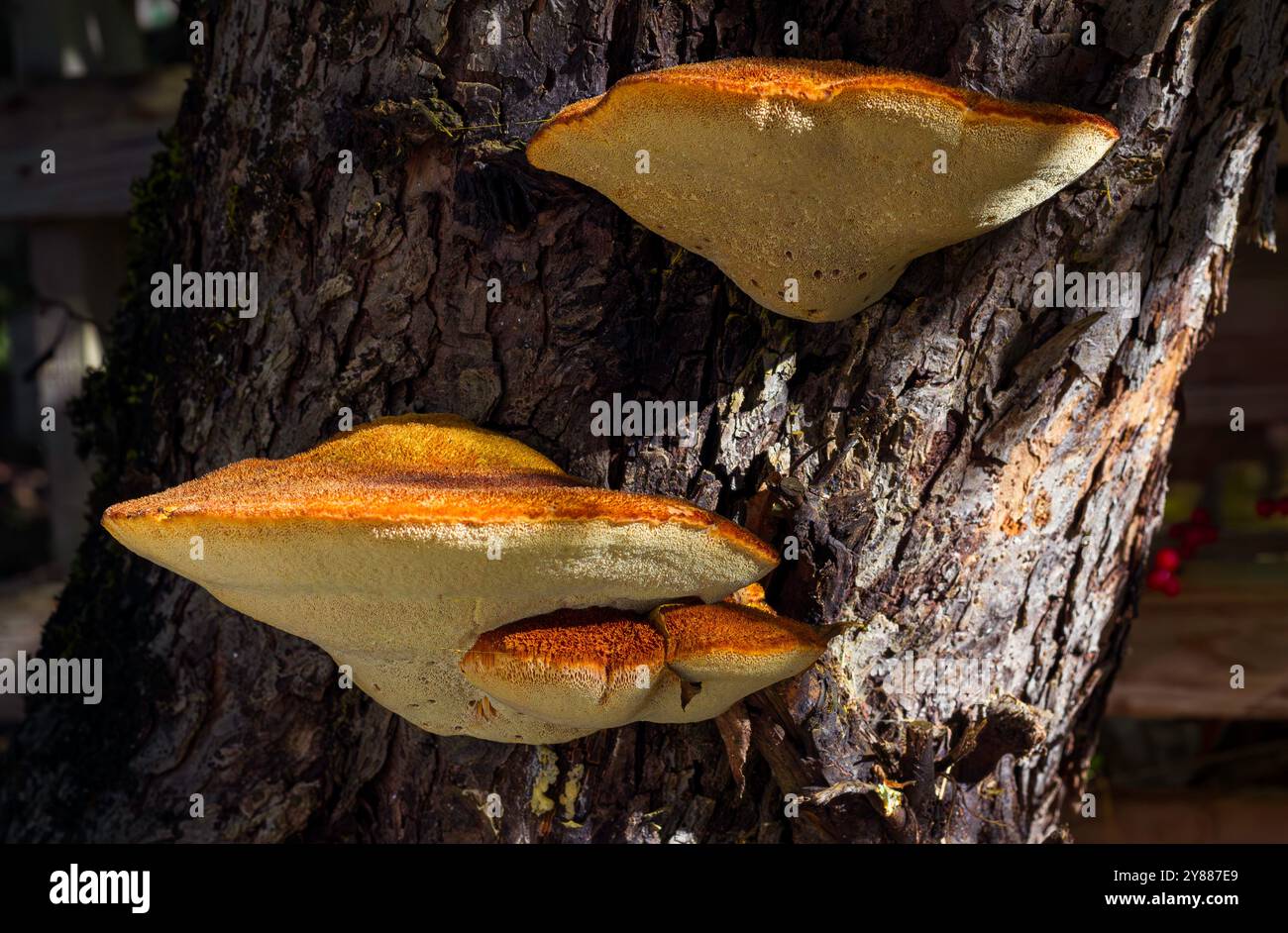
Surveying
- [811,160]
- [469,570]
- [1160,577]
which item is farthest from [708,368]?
[1160,577]

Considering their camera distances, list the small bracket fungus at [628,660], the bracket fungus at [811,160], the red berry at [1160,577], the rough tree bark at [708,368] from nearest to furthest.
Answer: the bracket fungus at [811,160]
the small bracket fungus at [628,660]
the rough tree bark at [708,368]
the red berry at [1160,577]

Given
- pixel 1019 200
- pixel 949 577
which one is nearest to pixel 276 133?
pixel 1019 200

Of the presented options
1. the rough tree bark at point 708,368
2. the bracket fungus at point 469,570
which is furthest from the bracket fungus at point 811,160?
the bracket fungus at point 469,570

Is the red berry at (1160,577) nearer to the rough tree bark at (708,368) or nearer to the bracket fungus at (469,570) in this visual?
the rough tree bark at (708,368)

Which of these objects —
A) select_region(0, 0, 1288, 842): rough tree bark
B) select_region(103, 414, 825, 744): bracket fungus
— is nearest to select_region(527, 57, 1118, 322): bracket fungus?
select_region(0, 0, 1288, 842): rough tree bark

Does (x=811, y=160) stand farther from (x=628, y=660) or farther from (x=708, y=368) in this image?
(x=628, y=660)

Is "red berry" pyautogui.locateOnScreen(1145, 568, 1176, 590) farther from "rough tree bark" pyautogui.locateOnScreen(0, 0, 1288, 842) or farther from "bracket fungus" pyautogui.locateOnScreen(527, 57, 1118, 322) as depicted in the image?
"bracket fungus" pyautogui.locateOnScreen(527, 57, 1118, 322)
